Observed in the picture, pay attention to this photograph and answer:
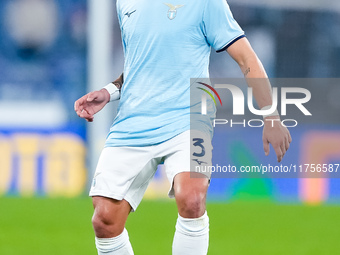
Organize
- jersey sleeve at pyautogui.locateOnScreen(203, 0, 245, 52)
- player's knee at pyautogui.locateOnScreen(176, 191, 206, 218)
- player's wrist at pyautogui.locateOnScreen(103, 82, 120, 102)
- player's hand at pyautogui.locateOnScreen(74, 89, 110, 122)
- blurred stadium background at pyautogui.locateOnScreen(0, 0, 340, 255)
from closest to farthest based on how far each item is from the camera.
→ player's knee at pyautogui.locateOnScreen(176, 191, 206, 218)
jersey sleeve at pyautogui.locateOnScreen(203, 0, 245, 52)
player's hand at pyautogui.locateOnScreen(74, 89, 110, 122)
player's wrist at pyautogui.locateOnScreen(103, 82, 120, 102)
blurred stadium background at pyautogui.locateOnScreen(0, 0, 340, 255)

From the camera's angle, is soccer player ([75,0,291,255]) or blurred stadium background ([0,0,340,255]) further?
blurred stadium background ([0,0,340,255])

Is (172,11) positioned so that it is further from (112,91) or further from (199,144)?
(199,144)

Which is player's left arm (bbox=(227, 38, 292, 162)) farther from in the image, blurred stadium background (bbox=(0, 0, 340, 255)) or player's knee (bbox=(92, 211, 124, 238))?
blurred stadium background (bbox=(0, 0, 340, 255))

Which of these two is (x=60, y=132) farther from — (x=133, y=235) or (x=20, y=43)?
(x=133, y=235)

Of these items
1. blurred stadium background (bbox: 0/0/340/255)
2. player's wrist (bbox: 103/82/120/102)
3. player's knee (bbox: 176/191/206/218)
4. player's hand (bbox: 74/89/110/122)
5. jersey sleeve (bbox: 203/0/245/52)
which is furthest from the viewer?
blurred stadium background (bbox: 0/0/340/255)

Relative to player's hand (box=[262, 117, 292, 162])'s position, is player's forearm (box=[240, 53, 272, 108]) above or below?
above

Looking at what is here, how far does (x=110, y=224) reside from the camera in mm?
4043

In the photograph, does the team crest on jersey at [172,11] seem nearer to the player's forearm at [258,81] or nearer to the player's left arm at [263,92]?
the player's left arm at [263,92]

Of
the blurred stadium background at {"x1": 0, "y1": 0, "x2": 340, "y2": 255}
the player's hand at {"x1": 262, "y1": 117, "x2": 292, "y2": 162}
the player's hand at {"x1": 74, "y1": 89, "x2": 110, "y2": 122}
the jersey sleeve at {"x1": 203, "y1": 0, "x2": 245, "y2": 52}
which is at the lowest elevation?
the blurred stadium background at {"x1": 0, "y1": 0, "x2": 340, "y2": 255}

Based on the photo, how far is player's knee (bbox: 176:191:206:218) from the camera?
3859 millimetres

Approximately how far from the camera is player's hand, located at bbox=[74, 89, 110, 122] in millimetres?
4125

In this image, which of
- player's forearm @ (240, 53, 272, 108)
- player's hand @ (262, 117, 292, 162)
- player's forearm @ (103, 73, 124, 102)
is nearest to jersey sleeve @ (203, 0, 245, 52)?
player's forearm @ (240, 53, 272, 108)

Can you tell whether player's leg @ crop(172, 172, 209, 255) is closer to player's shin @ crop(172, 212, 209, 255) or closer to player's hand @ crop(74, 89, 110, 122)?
player's shin @ crop(172, 212, 209, 255)

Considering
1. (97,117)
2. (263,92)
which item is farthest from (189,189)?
(97,117)
